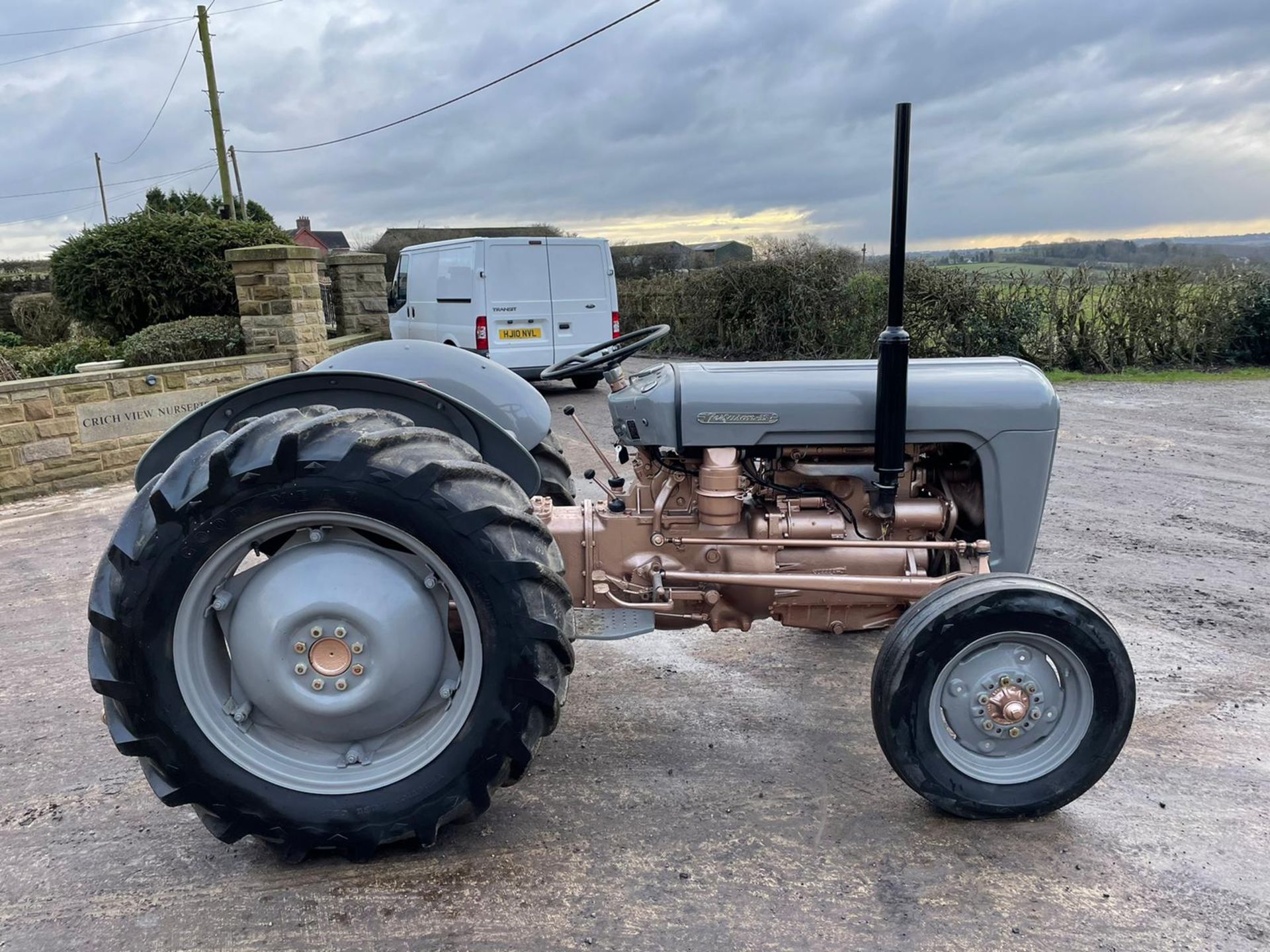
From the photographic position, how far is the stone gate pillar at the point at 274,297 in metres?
9.09

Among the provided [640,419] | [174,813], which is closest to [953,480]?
[640,419]

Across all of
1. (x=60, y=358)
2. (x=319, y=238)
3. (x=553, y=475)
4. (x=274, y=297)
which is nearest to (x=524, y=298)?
(x=274, y=297)

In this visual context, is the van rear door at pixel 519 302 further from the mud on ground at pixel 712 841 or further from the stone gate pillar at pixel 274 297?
the mud on ground at pixel 712 841

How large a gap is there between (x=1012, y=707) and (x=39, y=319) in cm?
1859

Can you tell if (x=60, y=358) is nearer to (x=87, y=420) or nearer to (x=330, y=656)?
(x=87, y=420)

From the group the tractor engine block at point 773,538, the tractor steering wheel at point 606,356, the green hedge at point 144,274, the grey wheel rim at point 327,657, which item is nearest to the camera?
the grey wheel rim at point 327,657

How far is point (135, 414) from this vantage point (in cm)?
780

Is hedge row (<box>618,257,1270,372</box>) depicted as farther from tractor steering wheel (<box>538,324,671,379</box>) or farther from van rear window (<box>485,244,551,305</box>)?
tractor steering wheel (<box>538,324,671,379</box>)

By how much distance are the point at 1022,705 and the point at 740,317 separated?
43.1 ft

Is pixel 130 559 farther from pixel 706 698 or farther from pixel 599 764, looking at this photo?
pixel 706 698

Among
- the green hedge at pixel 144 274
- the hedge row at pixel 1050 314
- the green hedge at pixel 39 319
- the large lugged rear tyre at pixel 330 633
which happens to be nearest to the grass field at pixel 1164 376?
the hedge row at pixel 1050 314

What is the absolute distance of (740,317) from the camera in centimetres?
1525

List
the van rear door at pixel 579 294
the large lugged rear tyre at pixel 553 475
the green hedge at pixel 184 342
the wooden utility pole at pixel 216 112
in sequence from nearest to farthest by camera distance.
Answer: the large lugged rear tyre at pixel 553 475 → the green hedge at pixel 184 342 → the van rear door at pixel 579 294 → the wooden utility pole at pixel 216 112

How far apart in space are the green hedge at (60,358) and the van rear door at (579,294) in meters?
5.12
